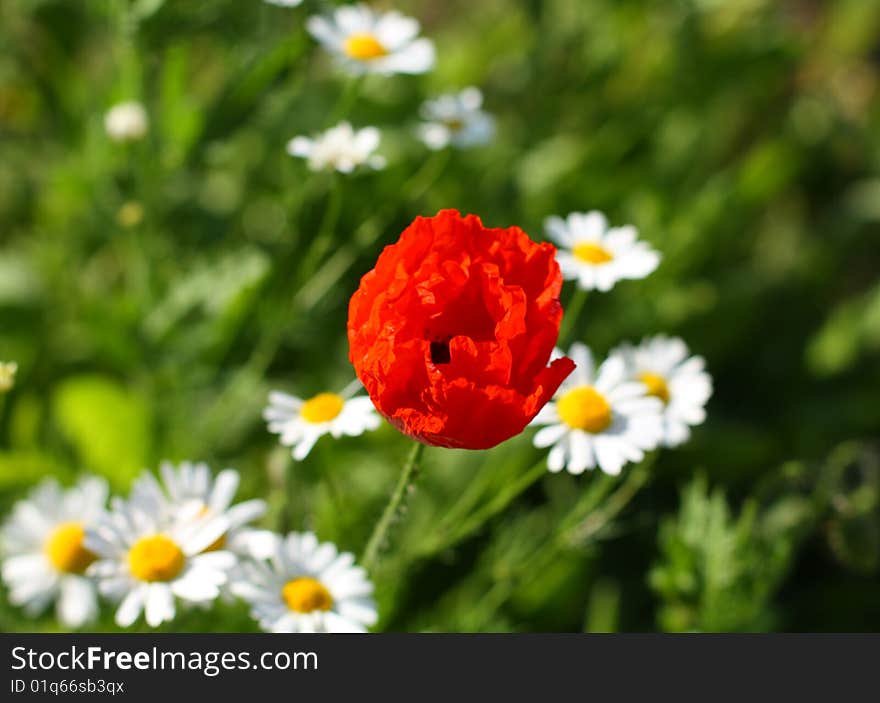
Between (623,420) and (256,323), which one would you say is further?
(256,323)

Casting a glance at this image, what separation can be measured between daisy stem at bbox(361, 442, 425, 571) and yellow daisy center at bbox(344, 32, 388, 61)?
72 cm

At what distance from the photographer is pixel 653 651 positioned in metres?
1.25

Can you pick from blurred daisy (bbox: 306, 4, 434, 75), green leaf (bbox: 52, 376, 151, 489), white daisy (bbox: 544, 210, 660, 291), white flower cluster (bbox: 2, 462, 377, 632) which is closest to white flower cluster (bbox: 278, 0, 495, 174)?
blurred daisy (bbox: 306, 4, 434, 75)

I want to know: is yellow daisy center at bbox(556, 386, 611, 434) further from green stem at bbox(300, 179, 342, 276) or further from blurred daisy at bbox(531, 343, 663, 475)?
green stem at bbox(300, 179, 342, 276)

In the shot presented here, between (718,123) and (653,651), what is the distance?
1.71m

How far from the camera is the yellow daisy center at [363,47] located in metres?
1.57

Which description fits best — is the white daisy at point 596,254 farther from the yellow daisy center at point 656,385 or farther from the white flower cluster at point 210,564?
the white flower cluster at point 210,564

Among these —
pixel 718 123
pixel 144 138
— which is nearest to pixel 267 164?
pixel 144 138

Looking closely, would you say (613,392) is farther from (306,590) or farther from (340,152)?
(340,152)

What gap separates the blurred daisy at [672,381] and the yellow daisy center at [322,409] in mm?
378

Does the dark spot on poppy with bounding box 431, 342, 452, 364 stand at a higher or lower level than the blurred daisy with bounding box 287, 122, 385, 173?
lower

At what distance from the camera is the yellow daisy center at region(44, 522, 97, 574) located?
1.28 metres

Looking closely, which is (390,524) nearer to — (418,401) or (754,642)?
(418,401)

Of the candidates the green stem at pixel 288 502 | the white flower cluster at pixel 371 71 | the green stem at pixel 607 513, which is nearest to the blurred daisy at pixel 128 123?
the white flower cluster at pixel 371 71
